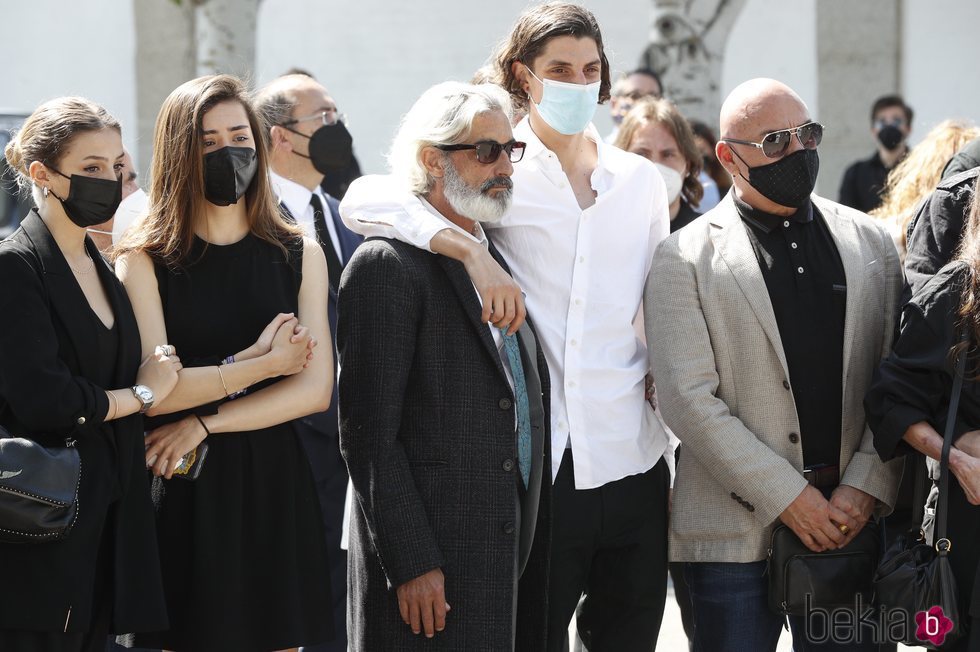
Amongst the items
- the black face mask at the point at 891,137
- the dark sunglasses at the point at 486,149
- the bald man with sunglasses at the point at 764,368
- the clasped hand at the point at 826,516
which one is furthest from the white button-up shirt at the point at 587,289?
the black face mask at the point at 891,137

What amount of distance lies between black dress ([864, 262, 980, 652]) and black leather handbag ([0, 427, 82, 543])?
2108 mm

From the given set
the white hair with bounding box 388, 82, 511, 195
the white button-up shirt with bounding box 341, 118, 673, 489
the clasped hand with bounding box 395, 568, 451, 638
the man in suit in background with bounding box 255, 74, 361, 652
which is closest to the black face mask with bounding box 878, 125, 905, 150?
the man in suit in background with bounding box 255, 74, 361, 652

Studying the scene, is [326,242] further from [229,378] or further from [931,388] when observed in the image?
[931,388]

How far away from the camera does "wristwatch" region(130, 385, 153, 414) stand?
10.4 feet

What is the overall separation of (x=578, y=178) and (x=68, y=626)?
6.17ft

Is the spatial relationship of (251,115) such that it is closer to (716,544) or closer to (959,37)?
(716,544)

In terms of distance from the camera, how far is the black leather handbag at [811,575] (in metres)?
3.40

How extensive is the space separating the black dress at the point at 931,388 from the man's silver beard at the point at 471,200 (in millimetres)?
1142

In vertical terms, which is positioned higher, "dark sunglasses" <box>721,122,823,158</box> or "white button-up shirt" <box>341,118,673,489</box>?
"dark sunglasses" <box>721,122,823,158</box>

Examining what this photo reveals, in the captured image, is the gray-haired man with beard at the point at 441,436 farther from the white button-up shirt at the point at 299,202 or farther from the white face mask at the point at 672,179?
the white face mask at the point at 672,179

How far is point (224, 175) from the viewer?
3.44m

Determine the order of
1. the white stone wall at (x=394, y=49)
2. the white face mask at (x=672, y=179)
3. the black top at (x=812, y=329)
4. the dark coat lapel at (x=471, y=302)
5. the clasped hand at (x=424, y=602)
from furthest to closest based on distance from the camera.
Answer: the white stone wall at (x=394, y=49), the white face mask at (x=672, y=179), the black top at (x=812, y=329), the dark coat lapel at (x=471, y=302), the clasped hand at (x=424, y=602)

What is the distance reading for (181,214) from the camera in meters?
3.45

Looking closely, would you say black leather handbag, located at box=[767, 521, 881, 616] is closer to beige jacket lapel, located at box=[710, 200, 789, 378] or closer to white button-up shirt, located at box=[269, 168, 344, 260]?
beige jacket lapel, located at box=[710, 200, 789, 378]
